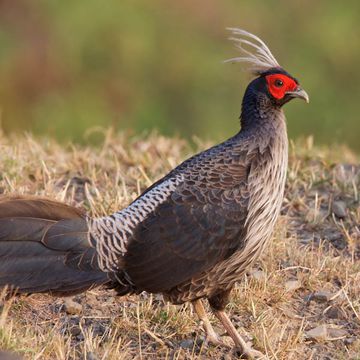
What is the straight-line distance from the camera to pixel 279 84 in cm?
584

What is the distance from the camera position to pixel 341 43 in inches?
611

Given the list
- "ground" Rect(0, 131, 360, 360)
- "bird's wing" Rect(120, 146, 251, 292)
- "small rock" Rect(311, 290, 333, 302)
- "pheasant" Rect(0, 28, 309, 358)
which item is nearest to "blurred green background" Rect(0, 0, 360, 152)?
"ground" Rect(0, 131, 360, 360)

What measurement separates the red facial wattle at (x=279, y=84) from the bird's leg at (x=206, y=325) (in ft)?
4.44

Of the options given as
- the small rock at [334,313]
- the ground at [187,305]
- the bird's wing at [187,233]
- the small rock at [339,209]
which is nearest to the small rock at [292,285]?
the ground at [187,305]

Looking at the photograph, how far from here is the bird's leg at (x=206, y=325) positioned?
18.1 ft

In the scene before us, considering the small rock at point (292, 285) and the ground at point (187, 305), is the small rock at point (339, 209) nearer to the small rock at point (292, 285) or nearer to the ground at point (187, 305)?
the ground at point (187, 305)

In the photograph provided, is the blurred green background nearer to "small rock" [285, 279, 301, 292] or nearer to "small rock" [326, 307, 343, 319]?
"small rock" [285, 279, 301, 292]

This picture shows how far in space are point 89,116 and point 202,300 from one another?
26.9 ft

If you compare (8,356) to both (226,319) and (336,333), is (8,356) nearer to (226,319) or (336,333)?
(226,319)

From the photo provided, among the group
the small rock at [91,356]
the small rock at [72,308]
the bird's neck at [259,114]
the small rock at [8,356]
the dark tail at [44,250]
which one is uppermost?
the bird's neck at [259,114]

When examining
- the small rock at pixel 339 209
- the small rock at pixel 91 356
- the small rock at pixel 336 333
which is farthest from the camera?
the small rock at pixel 339 209

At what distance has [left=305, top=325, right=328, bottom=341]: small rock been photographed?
18.2 ft

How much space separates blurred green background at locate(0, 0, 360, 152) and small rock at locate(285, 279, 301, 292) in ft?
23.9

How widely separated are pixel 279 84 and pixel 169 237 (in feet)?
4.12
